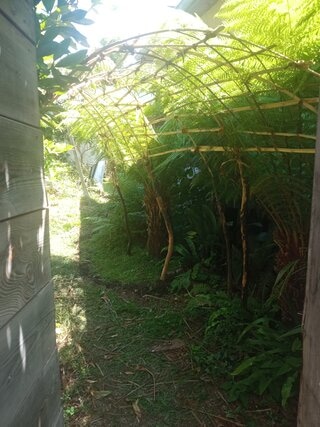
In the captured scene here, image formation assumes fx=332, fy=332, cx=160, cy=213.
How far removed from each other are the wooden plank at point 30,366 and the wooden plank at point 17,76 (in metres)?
0.55

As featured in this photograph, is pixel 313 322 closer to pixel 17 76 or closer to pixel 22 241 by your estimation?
pixel 22 241

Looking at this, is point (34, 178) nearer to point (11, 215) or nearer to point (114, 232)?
point (11, 215)

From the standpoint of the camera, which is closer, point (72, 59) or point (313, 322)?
point (313, 322)

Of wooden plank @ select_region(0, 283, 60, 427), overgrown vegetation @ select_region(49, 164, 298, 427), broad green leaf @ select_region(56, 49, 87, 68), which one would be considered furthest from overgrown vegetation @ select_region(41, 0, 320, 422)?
wooden plank @ select_region(0, 283, 60, 427)

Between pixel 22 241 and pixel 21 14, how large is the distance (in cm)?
63

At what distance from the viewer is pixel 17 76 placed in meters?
0.90

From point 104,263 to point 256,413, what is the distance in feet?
8.72

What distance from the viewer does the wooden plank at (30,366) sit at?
0.83 m

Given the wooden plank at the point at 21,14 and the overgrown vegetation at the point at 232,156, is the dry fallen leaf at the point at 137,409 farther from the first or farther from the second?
the wooden plank at the point at 21,14

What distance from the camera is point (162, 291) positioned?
3.32 m

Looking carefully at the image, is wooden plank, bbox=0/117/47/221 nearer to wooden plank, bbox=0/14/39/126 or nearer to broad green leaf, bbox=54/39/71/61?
wooden plank, bbox=0/14/39/126

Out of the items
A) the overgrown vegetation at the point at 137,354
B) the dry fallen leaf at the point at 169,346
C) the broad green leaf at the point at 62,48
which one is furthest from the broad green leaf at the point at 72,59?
the dry fallen leaf at the point at 169,346

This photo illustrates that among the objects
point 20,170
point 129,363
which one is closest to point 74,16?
point 20,170

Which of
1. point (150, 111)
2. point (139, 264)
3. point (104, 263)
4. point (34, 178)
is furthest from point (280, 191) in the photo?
point (104, 263)
